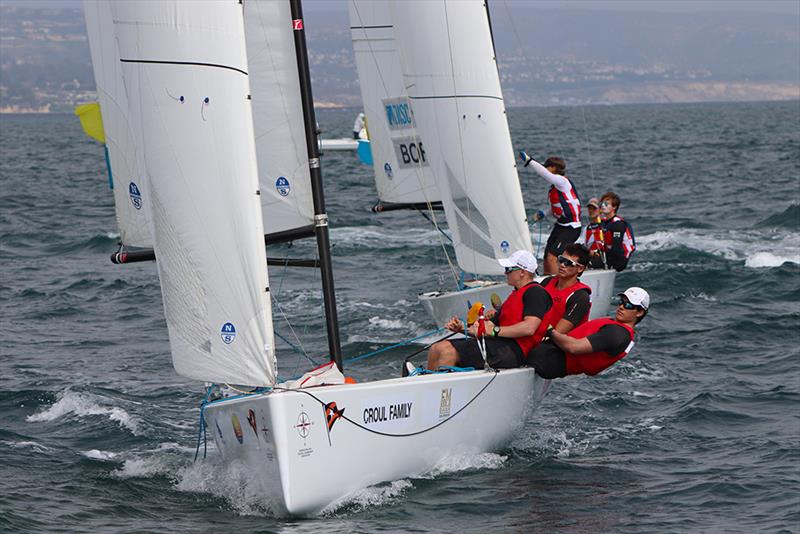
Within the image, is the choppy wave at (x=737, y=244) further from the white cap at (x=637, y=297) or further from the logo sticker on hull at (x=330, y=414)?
the logo sticker on hull at (x=330, y=414)

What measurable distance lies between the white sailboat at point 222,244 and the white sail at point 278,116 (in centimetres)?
127

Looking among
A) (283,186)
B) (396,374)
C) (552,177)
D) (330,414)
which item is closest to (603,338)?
(330,414)

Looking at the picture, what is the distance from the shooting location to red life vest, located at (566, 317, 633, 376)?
341 inches

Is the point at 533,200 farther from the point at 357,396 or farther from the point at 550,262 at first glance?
the point at 357,396

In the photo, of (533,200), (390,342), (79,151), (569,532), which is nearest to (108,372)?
(390,342)

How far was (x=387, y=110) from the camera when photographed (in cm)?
1426

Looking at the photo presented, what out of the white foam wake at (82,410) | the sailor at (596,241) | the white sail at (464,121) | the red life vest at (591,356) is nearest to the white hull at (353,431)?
the red life vest at (591,356)

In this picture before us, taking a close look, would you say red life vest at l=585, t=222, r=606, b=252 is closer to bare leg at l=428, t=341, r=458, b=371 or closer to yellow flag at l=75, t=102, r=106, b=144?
bare leg at l=428, t=341, r=458, b=371

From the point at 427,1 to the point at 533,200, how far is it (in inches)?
594

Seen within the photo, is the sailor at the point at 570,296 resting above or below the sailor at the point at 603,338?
above

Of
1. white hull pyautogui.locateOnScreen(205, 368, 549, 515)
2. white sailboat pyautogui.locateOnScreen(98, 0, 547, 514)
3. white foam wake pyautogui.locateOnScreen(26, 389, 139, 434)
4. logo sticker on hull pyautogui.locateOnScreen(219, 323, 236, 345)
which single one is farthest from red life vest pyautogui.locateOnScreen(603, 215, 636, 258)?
logo sticker on hull pyautogui.locateOnScreen(219, 323, 236, 345)

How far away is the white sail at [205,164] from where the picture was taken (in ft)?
24.0

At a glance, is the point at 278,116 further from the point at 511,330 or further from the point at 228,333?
the point at 511,330

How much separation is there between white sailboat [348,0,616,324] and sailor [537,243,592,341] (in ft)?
13.8
